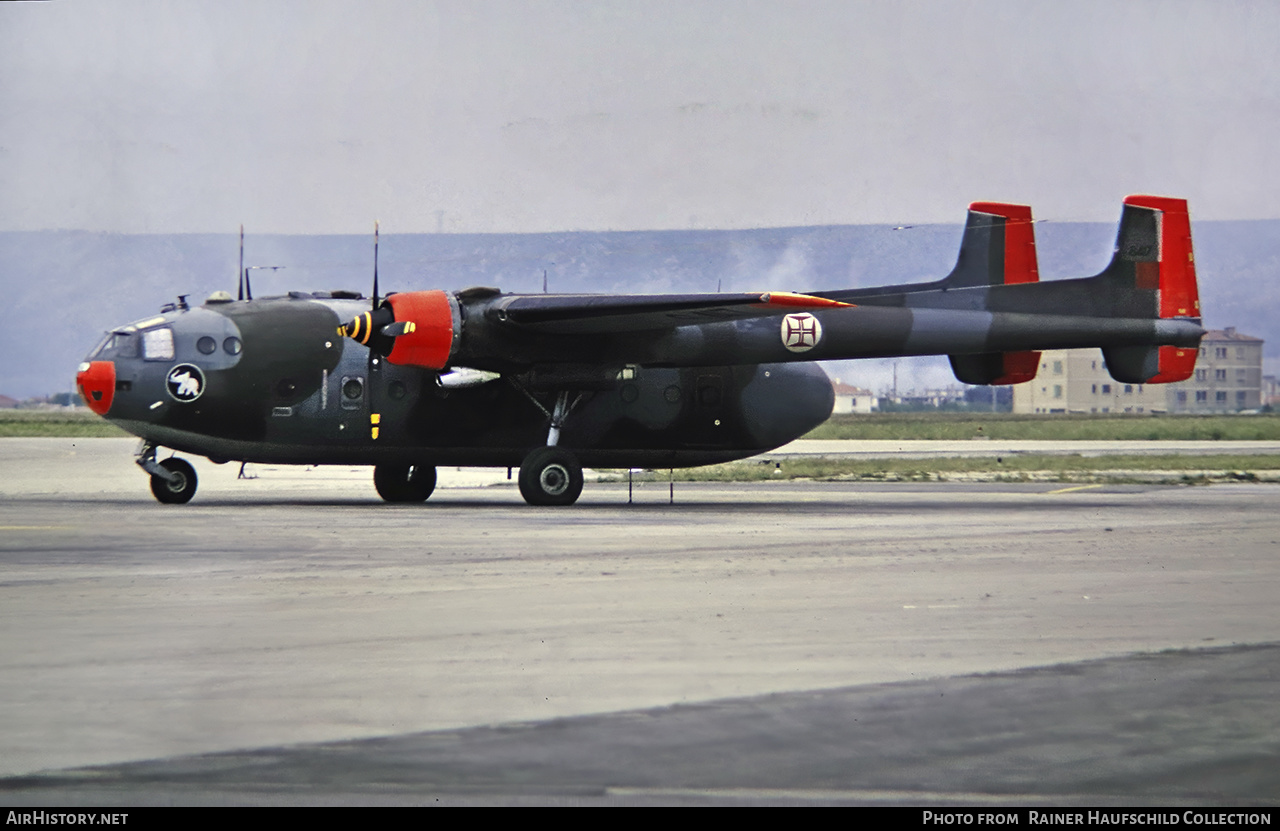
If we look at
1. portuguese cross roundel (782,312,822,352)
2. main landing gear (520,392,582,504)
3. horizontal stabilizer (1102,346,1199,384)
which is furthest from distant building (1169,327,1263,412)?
main landing gear (520,392,582,504)

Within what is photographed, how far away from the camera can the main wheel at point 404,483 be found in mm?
29391

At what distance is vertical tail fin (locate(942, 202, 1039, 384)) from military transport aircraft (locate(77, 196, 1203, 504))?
1.9 inches

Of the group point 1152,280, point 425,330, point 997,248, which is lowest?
point 425,330

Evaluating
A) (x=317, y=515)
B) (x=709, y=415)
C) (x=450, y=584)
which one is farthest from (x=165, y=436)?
(x=450, y=584)

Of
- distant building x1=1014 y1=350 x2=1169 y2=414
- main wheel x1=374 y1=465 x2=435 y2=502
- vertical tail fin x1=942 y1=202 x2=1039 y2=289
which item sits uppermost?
vertical tail fin x1=942 y1=202 x2=1039 y2=289

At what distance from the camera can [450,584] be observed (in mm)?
13781

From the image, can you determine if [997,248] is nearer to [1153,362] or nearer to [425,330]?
[1153,362]

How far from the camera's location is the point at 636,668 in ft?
30.1

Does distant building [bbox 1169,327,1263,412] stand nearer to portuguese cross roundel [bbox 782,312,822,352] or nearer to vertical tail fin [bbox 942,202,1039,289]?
vertical tail fin [bbox 942,202,1039,289]

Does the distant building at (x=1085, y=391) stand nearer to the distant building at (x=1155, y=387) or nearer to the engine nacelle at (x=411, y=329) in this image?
the distant building at (x=1155, y=387)

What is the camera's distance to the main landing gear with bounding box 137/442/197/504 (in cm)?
2673

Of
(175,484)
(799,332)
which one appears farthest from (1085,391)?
(175,484)

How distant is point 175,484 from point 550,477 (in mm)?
7407

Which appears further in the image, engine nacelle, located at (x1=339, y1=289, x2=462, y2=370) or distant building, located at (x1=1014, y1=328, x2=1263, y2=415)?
distant building, located at (x1=1014, y1=328, x2=1263, y2=415)
